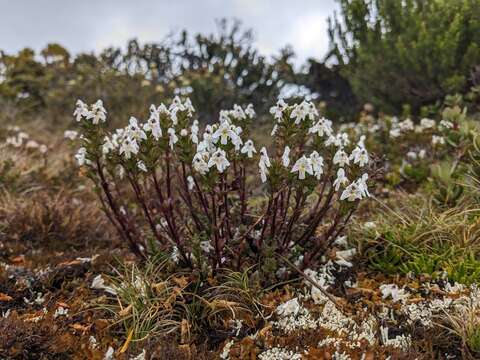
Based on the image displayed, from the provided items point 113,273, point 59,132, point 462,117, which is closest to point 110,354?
point 113,273

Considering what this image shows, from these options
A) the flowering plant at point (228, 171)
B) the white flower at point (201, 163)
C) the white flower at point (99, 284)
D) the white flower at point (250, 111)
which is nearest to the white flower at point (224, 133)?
the flowering plant at point (228, 171)

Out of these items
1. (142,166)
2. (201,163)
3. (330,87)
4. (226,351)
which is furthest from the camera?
(330,87)

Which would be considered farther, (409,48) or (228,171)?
(409,48)

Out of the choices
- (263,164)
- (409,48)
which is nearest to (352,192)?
(263,164)

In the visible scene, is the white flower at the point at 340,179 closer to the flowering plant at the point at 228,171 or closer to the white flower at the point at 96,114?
the flowering plant at the point at 228,171

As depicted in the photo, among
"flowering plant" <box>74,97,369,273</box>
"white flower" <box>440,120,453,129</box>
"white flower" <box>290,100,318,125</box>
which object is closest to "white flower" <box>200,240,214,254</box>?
"flowering plant" <box>74,97,369,273</box>

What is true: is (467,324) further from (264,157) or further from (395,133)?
(395,133)
